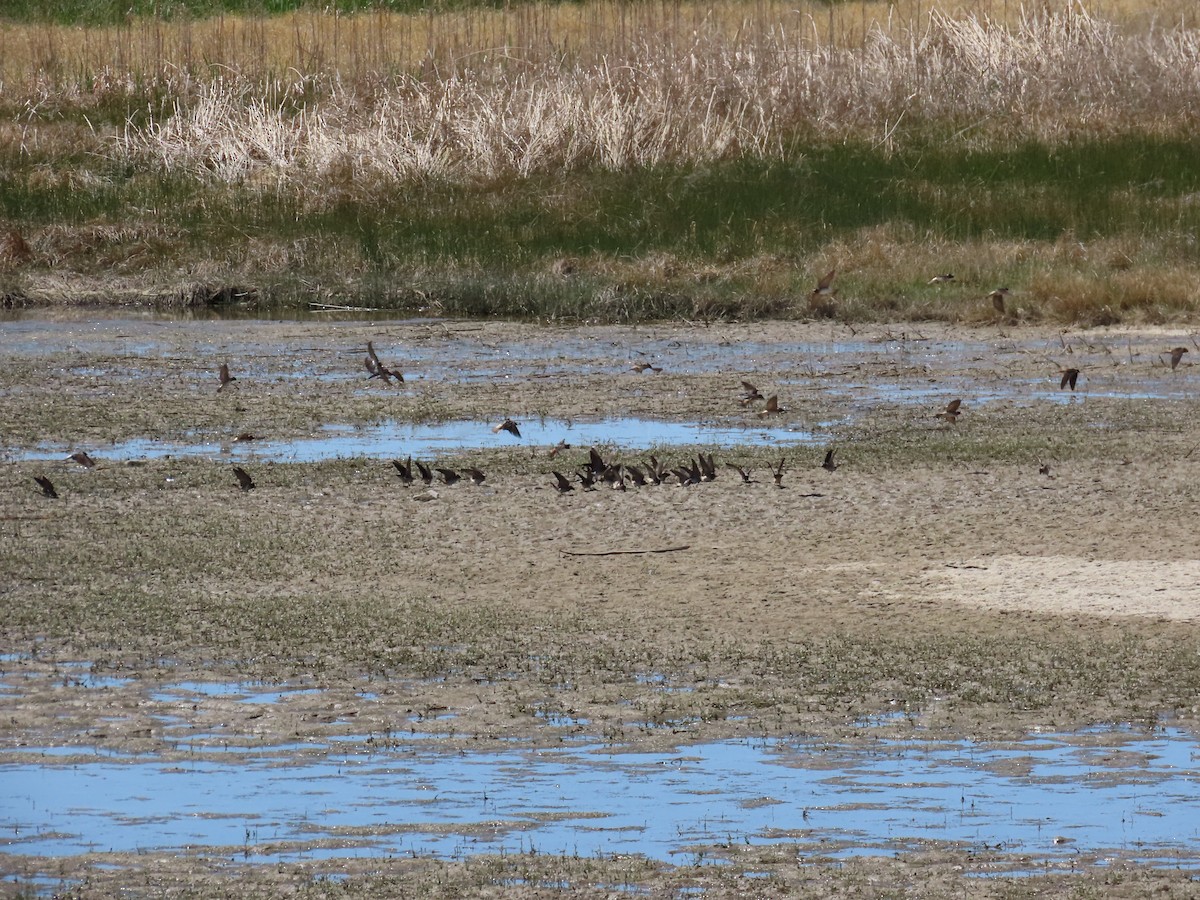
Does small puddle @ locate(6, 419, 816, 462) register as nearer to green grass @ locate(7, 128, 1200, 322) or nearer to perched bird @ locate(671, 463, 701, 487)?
perched bird @ locate(671, 463, 701, 487)

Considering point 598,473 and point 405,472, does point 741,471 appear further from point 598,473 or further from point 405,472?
point 405,472

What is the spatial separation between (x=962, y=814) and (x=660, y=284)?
14312 mm

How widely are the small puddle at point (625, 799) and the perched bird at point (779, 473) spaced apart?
4.21 m

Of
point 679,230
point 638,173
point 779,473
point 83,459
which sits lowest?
point 679,230

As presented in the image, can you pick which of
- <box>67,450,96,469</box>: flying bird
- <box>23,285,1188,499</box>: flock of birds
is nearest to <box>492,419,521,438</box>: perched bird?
<box>23,285,1188,499</box>: flock of birds

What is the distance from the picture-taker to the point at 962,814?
200 inches

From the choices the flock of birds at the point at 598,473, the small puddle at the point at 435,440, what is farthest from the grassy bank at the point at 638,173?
the flock of birds at the point at 598,473

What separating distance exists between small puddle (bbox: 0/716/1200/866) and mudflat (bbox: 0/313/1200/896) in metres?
0.21

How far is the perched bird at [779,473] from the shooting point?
1002 cm

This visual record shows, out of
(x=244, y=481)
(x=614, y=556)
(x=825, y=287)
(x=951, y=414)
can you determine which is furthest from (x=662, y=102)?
(x=614, y=556)

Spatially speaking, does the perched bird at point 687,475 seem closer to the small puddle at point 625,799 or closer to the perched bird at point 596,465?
the perched bird at point 596,465

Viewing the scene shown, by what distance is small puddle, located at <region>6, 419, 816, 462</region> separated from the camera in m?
11.3

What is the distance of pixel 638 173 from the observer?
72.4 ft

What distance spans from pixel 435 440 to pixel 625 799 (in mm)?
6762
